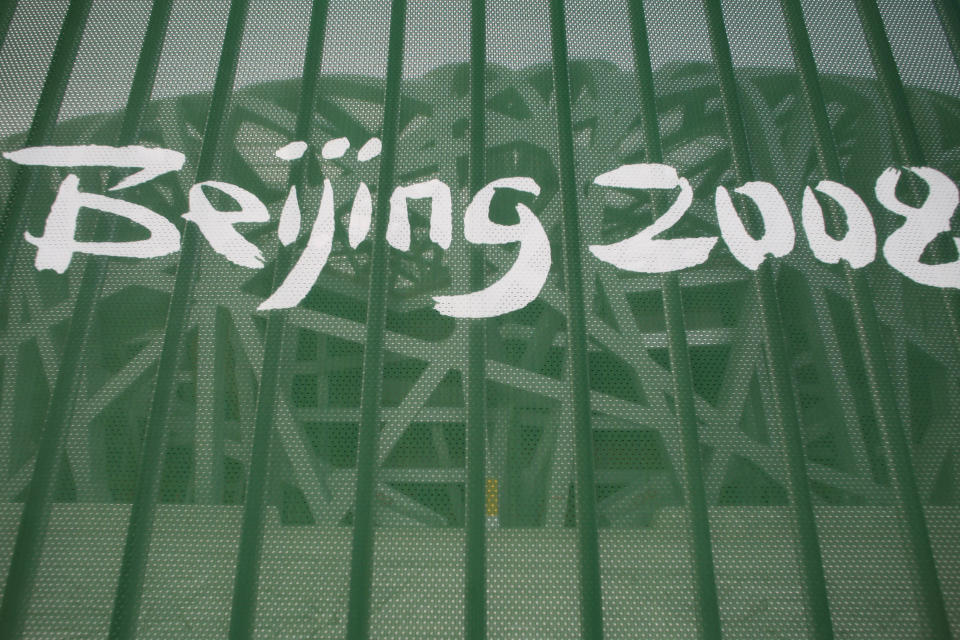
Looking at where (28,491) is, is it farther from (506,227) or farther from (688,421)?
(688,421)

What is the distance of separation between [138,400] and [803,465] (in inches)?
82.8

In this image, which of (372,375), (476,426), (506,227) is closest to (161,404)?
(372,375)

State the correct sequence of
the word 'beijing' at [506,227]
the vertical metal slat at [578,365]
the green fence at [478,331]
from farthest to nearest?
A: the word 'beijing' at [506,227] < the green fence at [478,331] < the vertical metal slat at [578,365]

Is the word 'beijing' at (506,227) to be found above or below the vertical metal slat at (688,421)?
above

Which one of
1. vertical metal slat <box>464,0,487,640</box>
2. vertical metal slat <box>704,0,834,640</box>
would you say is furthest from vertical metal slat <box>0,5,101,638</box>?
vertical metal slat <box>704,0,834,640</box>

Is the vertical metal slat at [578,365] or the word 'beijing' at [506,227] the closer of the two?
the vertical metal slat at [578,365]

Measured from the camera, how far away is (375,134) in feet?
6.76

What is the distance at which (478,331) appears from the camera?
67.9 inches

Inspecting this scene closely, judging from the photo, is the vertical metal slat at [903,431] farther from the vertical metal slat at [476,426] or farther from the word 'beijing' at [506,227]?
the vertical metal slat at [476,426]

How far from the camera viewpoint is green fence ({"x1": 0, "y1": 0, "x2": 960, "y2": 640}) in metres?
1.59

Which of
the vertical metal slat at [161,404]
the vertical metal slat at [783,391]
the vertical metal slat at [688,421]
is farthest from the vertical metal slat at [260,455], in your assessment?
the vertical metal slat at [783,391]

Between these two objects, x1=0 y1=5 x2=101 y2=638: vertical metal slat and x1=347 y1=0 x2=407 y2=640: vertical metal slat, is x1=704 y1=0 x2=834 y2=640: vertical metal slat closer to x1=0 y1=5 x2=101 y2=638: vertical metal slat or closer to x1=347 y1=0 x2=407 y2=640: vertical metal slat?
x1=347 y1=0 x2=407 y2=640: vertical metal slat

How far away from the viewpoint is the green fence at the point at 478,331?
5.22 feet

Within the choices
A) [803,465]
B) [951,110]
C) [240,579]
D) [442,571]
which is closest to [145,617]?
[240,579]
